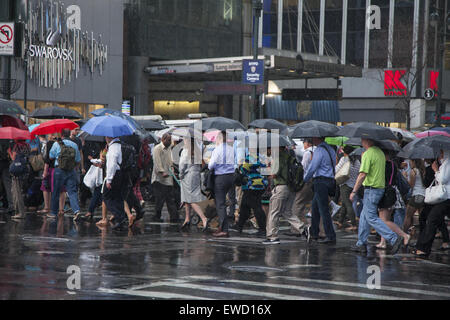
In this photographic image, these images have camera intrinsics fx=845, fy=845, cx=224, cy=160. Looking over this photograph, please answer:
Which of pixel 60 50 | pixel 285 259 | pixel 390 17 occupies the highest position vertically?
pixel 390 17

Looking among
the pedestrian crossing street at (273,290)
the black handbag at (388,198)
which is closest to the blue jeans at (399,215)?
the black handbag at (388,198)

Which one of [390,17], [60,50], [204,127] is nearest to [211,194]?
[204,127]

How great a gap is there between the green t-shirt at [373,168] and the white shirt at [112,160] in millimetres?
4711

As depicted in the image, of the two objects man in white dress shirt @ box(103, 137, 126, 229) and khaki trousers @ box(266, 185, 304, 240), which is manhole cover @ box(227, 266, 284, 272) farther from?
man in white dress shirt @ box(103, 137, 126, 229)

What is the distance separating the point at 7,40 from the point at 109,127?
309 inches

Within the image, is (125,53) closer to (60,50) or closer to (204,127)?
(60,50)

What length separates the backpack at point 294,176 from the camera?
1473 cm

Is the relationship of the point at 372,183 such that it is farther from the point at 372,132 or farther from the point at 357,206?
the point at 357,206

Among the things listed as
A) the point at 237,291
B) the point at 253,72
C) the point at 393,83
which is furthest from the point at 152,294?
the point at 393,83

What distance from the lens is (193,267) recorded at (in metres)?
11.2

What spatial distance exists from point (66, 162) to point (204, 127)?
3.15 metres

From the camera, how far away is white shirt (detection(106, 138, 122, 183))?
1559cm

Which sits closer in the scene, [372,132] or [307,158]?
[372,132]
